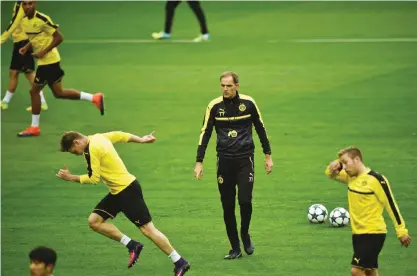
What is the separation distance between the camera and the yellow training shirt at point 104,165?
1254 cm

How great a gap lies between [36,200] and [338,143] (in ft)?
19.6

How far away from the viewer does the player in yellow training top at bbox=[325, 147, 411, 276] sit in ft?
37.1

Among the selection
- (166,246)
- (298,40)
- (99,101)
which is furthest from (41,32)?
(298,40)

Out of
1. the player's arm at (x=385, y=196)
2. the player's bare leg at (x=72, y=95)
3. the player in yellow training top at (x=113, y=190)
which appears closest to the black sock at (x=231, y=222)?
the player in yellow training top at (x=113, y=190)

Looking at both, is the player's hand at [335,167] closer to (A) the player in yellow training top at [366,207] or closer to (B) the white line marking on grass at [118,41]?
(A) the player in yellow training top at [366,207]

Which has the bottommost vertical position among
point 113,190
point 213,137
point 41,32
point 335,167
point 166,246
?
point 213,137

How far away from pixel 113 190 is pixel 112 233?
1.91 feet

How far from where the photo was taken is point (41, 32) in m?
19.5

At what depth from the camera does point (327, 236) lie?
14.6 meters

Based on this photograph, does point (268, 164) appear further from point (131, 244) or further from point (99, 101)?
point (99, 101)

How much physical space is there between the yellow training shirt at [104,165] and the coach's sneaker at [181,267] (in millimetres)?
1137

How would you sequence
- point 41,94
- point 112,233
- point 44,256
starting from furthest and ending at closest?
point 41,94
point 112,233
point 44,256

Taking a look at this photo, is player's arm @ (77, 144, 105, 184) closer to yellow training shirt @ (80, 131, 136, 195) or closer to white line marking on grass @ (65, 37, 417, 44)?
yellow training shirt @ (80, 131, 136, 195)

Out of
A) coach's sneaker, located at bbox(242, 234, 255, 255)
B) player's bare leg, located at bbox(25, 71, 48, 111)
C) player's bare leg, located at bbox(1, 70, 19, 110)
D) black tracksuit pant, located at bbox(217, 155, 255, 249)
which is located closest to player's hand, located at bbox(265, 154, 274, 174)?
black tracksuit pant, located at bbox(217, 155, 255, 249)
